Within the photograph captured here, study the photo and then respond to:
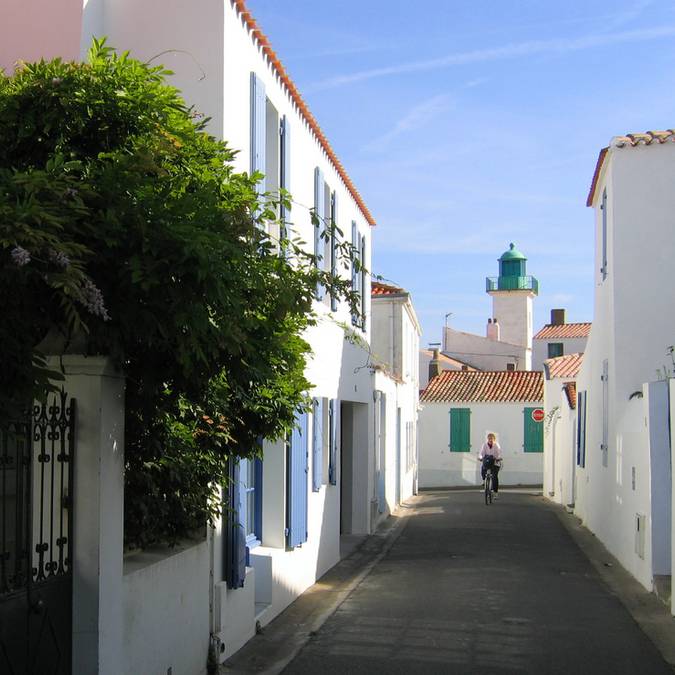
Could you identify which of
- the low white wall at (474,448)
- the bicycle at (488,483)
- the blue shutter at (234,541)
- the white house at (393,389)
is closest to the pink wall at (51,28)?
the blue shutter at (234,541)

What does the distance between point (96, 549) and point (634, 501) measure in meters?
9.20

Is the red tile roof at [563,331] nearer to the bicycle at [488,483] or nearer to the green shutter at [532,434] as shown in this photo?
the green shutter at [532,434]

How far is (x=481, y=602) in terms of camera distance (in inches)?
436

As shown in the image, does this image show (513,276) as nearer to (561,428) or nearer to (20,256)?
(561,428)

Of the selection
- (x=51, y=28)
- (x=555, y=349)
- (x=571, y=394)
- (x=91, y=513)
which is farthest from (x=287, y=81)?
(x=555, y=349)

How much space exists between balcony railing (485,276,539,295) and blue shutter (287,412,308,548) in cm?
5312

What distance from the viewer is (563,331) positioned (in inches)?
2173

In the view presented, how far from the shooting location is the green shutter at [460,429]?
38.4 meters

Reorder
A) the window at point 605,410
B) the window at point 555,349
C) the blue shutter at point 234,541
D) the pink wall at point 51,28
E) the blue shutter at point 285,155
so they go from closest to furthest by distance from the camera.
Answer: the blue shutter at point 234,541, the pink wall at point 51,28, the blue shutter at point 285,155, the window at point 605,410, the window at point 555,349

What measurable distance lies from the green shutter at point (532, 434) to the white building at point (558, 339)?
15.3 meters

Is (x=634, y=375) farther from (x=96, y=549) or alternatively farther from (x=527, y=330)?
(x=527, y=330)

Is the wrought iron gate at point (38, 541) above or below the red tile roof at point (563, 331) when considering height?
below

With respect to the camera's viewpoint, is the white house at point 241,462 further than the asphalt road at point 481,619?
No

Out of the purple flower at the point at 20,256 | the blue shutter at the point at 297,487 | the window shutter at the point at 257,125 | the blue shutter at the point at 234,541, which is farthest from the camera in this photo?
the blue shutter at the point at 297,487
